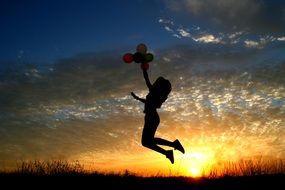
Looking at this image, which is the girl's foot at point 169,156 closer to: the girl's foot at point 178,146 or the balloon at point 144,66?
the girl's foot at point 178,146

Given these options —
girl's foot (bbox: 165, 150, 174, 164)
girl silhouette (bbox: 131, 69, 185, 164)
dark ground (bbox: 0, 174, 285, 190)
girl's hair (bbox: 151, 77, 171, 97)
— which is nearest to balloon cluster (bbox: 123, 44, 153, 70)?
girl silhouette (bbox: 131, 69, 185, 164)

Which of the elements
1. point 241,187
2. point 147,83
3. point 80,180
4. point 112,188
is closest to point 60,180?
point 80,180

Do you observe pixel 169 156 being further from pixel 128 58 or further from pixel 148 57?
pixel 128 58

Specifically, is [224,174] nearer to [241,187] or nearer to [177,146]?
[177,146]

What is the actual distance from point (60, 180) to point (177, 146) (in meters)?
3.21

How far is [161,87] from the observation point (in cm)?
936

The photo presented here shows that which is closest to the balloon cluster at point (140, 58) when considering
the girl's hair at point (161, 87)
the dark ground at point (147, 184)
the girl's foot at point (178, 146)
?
the girl's hair at point (161, 87)

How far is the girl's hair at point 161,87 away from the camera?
9.30 metres

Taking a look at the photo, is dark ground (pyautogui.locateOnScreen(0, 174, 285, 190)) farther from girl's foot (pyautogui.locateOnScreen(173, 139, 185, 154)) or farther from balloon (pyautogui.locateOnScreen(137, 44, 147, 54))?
balloon (pyautogui.locateOnScreen(137, 44, 147, 54))

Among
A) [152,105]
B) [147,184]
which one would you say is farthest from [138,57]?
[147,184]

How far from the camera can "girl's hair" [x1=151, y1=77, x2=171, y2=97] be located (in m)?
9.30

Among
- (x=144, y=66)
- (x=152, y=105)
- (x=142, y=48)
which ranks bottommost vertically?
(x=152, y=105)

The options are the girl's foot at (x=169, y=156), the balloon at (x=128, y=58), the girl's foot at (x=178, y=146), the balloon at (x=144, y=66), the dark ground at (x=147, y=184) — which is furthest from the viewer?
the girl's foot at (x=178, y=146)

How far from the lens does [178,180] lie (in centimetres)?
1045
